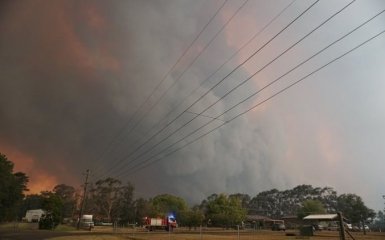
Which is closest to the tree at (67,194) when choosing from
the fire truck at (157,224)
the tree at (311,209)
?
the fire truck at (157,224)

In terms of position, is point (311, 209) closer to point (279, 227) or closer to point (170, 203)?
point (279, 227)

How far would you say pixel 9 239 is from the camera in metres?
29.2

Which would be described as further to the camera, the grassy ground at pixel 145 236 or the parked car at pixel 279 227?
the parked car at pixel 279 227

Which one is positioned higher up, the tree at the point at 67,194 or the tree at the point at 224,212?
the tree at the point at 67,194

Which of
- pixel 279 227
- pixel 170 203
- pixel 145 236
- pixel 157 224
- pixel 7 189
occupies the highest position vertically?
pixel 170 203

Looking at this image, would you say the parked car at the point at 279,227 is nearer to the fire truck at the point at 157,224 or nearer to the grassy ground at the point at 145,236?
the fire truck at the point at 157,224

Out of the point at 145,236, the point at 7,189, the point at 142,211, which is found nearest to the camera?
the point at 145,236

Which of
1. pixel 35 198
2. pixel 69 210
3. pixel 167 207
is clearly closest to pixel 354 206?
pixel 167 207

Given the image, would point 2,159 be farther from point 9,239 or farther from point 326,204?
point 326,204

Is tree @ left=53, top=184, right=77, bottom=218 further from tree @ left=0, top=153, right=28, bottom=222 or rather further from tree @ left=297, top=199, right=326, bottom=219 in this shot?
tree @ left=297, top=199, right=326, bottom=219

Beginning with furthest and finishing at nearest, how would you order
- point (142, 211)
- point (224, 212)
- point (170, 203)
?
point (170, 203), point (142, 211), point (224, 212)

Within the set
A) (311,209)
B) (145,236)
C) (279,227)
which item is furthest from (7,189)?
(311,209)

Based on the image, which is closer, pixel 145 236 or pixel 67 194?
pixel 145 236

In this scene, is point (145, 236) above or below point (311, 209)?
below
